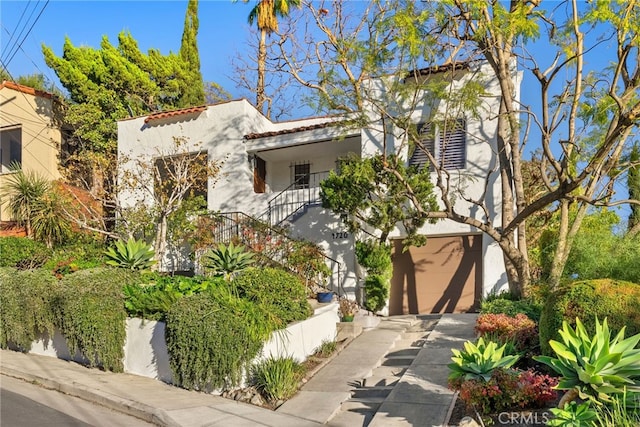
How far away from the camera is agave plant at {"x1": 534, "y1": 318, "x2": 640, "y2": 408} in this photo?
14.4 ft

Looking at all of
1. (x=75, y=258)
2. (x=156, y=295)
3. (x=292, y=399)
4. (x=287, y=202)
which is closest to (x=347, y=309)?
(x=292, y=399)

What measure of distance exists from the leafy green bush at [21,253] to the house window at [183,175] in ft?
12.3

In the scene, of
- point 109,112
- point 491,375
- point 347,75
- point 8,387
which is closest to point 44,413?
point 8,387

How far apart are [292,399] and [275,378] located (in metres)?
0.43

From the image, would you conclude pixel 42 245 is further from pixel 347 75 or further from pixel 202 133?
pixel 347 75

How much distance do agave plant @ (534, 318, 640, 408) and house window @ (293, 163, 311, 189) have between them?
12.6 meters

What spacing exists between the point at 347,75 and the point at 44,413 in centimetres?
901

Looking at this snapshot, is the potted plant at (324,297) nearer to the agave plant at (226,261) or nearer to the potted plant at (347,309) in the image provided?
the potted plant at (347,309)

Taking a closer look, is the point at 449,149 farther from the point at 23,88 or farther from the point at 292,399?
the point at 23,88

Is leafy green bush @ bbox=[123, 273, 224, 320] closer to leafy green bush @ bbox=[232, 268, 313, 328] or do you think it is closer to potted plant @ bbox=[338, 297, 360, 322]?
leafy green bush @ bbox=[232, 268, 313, 328]

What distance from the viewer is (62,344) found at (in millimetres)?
9492

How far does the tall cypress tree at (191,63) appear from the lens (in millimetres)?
22250

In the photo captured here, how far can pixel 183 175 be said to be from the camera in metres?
13.9

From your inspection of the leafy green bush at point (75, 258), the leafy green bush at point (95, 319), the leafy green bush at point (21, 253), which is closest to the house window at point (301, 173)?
the leafy green bush at point (75, 258)
